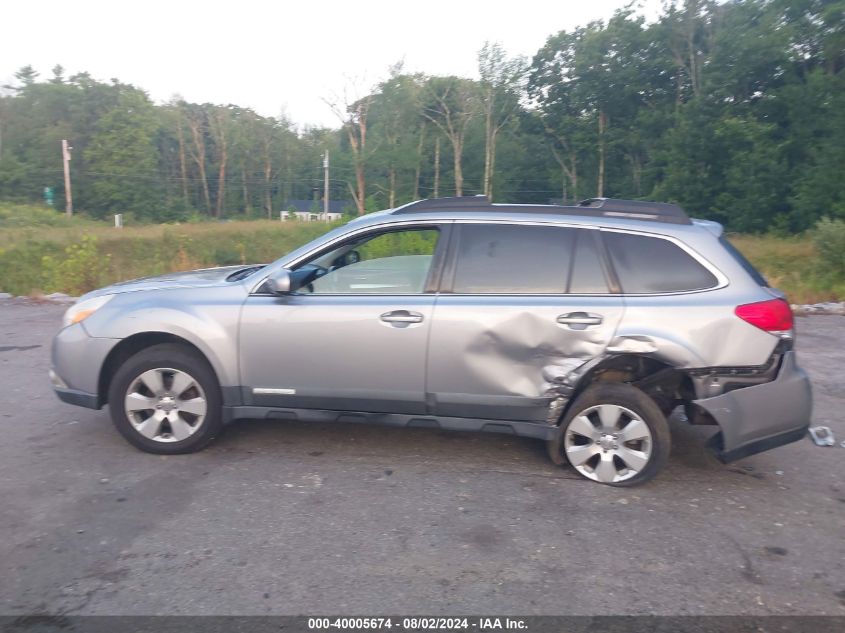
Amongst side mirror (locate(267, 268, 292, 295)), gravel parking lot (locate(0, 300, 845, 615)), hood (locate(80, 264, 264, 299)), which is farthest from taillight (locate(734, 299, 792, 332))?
hood (locate(80, 264, 264, 299))

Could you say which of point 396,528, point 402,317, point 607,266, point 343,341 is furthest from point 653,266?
point 396,528

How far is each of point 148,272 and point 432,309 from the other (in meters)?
11.2

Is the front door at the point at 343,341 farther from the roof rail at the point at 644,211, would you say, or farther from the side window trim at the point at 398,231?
the roof rail at the point at 644,211

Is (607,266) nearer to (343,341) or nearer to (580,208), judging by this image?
(580,208)

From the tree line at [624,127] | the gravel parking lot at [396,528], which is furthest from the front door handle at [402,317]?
the tree line at [624,127]

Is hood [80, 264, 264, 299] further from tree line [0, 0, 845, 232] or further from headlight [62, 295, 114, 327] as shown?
tree line [0, 0, 845, 232]

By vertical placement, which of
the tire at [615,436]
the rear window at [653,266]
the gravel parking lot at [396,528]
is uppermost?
the rear window at [653,266]

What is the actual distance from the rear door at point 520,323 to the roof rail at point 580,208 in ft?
0.65

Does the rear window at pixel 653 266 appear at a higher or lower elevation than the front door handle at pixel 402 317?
higher

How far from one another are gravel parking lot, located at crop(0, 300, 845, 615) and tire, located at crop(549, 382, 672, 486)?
0.52 feet

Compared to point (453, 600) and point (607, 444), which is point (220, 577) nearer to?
point (453, 600)

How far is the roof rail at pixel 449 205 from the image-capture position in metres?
A: 5.15

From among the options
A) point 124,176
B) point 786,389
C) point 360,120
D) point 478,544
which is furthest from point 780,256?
point 124,176

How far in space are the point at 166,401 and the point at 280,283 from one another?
1.17 metres
